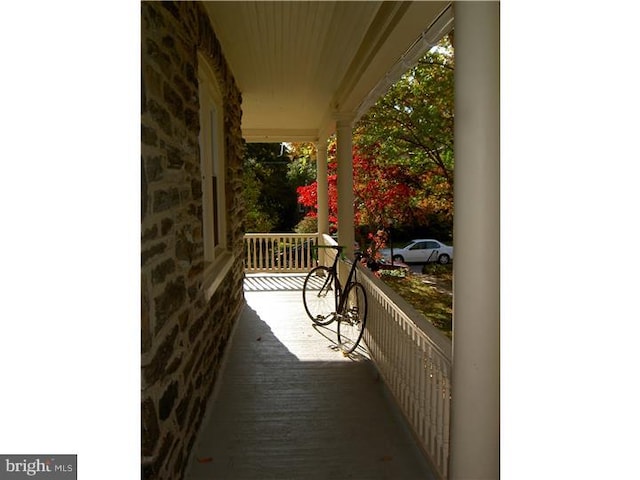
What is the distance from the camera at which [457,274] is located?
151 cm

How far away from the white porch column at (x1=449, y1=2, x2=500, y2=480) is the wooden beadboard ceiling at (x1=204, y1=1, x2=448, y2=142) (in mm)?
1042

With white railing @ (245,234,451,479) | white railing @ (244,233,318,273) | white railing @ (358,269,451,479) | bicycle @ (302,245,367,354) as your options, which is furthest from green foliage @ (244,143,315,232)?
white railing @ (358,269,451,479)

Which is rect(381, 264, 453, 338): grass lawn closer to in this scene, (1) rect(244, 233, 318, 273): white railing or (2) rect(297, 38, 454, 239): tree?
(2) rect(297, 38, 454, 239): tree

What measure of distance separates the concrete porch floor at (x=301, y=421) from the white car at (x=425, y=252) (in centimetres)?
954

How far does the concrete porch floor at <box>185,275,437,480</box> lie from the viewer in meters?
2.66

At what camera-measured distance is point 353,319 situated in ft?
16.3

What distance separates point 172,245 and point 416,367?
4.74ft

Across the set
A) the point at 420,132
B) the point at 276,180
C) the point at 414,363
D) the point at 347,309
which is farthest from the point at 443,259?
the point at 414,363

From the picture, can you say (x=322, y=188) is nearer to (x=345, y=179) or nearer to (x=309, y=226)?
(x=345, y=179)

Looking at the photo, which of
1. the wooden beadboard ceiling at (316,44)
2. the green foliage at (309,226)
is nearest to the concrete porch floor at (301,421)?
the wooden beadboard ceiling at (316,44)

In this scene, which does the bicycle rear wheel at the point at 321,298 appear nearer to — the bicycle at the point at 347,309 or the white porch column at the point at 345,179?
the bicycle at the point at 347,309

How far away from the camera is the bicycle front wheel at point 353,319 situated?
4.53m

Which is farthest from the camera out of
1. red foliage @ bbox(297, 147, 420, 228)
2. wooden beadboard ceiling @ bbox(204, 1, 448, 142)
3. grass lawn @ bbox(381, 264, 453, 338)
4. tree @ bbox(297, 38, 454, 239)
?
red foliage @ bbox(297, 147, 420, 228)
